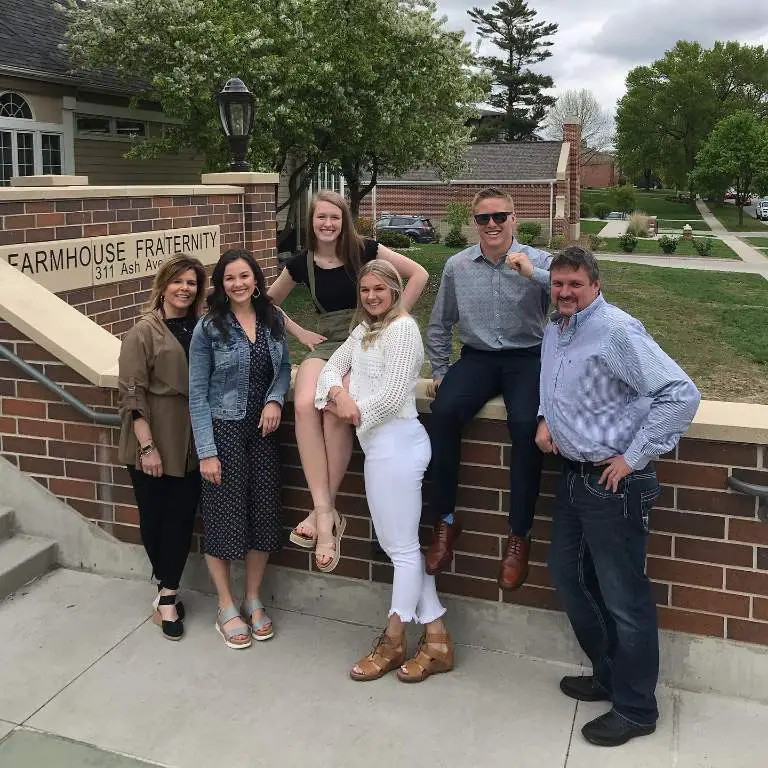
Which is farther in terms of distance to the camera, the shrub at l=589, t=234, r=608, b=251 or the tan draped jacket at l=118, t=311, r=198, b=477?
Result: the shrub at l=589, t=234, r=608, b=251

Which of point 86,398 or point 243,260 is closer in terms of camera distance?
point 243,260

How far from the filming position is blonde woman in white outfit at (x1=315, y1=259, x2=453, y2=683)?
131 inches

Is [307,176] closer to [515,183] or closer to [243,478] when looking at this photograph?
[243,478]

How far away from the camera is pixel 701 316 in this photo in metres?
16.3

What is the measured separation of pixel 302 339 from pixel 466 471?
982 millimetres

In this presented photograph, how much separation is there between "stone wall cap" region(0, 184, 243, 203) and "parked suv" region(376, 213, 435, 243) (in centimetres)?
2427

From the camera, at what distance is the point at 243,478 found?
3.65m

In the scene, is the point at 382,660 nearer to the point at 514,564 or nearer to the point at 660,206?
the point at 514,564

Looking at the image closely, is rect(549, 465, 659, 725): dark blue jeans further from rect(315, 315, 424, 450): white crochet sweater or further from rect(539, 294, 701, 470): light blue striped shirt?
rect(315, 315, 424, 450): white crochet sweater

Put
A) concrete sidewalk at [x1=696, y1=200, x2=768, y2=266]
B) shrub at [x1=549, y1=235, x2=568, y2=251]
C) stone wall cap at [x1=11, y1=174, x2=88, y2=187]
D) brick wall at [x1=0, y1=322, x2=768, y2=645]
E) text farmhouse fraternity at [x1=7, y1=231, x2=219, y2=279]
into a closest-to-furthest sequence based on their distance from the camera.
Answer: brick wall at [x1=0, y1=322, x2=768, y2=645] → text farmhouse fraternity at [x1=7, y1=231, x2=219, y2=279] → stone wall cap at [x1=11, y1=174, x2=88, y2=187] → concrete sidewalk at [x1=696, y1=200, x2=768, y2=266] → shrub at [x1=549, y1=235, x2=568, y2=251]

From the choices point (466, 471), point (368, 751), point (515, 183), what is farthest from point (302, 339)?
point (515, 183)

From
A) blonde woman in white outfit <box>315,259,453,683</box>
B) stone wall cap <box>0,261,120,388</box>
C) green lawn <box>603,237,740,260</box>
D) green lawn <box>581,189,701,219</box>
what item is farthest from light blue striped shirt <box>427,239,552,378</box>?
green lawn <box>581,189,701,219</box>

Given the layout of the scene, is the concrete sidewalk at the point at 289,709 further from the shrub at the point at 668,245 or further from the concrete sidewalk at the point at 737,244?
the shrub at the point at 668,245

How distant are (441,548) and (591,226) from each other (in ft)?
144
